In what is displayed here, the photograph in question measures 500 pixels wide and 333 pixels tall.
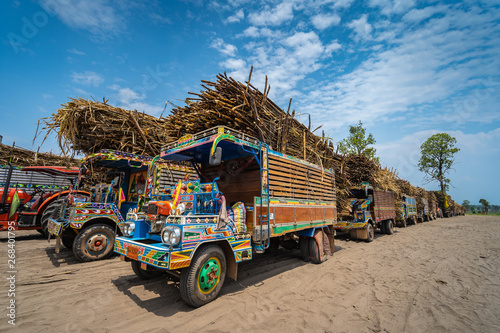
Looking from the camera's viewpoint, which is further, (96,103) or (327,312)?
(96,103)

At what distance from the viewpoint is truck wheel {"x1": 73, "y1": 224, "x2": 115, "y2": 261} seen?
6.20m

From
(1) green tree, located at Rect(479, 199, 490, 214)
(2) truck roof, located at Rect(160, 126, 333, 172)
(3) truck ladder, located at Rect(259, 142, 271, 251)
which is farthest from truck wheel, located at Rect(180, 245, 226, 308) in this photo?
(1) green tree, located at Rect(479, 199, 490, 214)

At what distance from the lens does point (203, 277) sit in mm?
3873

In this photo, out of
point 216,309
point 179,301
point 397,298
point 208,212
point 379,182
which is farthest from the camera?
point 379,182

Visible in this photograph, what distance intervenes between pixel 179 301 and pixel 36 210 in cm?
848

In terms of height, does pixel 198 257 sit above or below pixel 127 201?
below

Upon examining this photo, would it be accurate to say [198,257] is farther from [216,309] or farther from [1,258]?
[1,258]

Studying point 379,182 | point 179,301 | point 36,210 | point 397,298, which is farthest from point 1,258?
point 379,182

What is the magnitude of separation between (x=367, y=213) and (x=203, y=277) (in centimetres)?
1007

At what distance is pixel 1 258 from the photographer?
6.43 metres

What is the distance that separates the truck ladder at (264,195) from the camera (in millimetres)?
5041

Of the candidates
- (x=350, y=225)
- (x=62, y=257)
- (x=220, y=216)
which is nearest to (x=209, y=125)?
A: (x=220, y=216)

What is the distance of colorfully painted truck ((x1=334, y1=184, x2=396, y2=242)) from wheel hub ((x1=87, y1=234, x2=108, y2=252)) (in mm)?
9943

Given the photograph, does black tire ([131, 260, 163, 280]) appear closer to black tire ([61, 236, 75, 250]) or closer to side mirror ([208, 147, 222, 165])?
side mirror ([208, 147, 222, 165])
